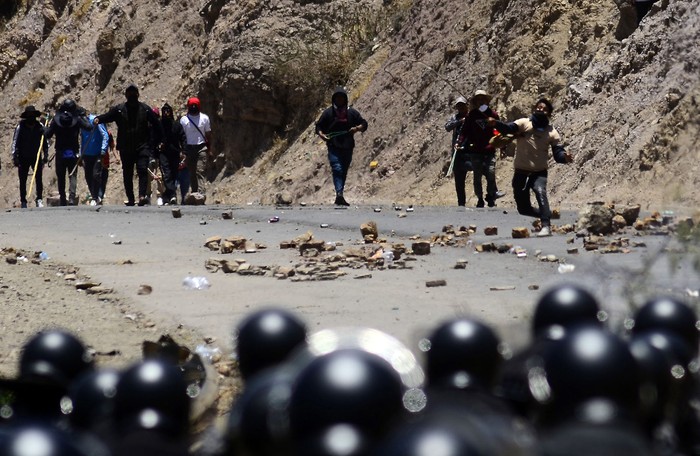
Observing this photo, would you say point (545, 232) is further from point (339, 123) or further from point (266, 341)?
point (266, 341)

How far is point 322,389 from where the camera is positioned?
2.65 meters

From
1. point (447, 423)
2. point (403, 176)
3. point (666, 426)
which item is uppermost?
point (447, 423)

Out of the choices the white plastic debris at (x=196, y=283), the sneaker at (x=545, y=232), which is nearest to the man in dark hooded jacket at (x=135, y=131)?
the sneaker at (x=545, y=232)

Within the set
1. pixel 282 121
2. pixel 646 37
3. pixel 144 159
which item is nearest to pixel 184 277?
pixel 144 159

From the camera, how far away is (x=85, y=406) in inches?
133

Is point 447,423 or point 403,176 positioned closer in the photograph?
point 447,423

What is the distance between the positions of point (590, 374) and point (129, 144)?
15405mm

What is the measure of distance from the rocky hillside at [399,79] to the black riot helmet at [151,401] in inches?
298

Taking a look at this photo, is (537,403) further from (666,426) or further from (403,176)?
(403,176)

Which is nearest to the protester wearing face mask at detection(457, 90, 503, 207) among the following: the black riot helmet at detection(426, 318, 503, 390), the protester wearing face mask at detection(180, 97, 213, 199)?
the protester wearing face mask at detection(180, 97, 213, 199)

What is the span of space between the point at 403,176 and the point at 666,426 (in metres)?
18.1

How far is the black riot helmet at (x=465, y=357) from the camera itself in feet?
11.1

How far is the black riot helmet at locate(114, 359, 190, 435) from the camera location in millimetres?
3150

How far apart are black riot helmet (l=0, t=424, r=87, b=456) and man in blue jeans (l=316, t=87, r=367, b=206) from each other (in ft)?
47.2
